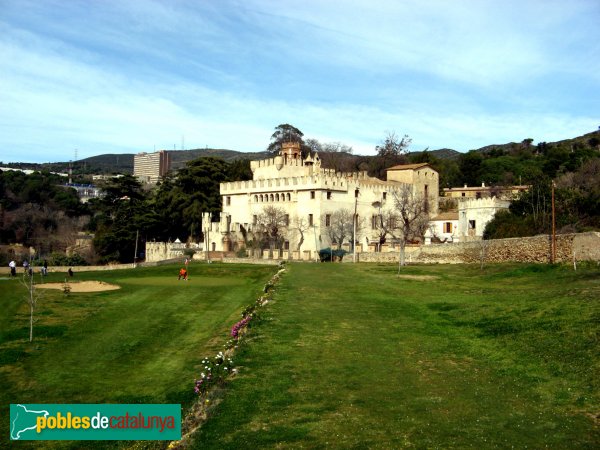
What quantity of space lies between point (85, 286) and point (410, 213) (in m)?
37.9

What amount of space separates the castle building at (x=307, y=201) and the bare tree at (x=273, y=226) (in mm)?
228

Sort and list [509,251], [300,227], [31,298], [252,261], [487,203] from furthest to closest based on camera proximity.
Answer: [300,227], [487,203], [252,261], [509,251], [31,298]

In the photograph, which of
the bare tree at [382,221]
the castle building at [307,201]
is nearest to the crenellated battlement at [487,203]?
the bare tree at [382,221]

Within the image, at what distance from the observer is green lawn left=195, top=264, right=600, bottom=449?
898 centimetres

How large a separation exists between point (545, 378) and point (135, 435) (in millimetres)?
7366

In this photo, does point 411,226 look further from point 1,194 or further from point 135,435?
point 1,194

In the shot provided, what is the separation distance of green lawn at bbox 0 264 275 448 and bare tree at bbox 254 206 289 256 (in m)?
29.1

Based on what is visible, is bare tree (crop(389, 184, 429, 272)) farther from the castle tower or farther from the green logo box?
the green logo box

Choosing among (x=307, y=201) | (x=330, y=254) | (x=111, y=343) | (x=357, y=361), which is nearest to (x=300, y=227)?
(x=307, y=201)

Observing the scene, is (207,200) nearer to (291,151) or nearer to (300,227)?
(291,151)

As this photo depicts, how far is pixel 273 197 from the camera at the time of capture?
219ft

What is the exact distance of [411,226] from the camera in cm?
6366

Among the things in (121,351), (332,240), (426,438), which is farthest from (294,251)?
(426,438)

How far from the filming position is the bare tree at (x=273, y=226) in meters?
63.3
